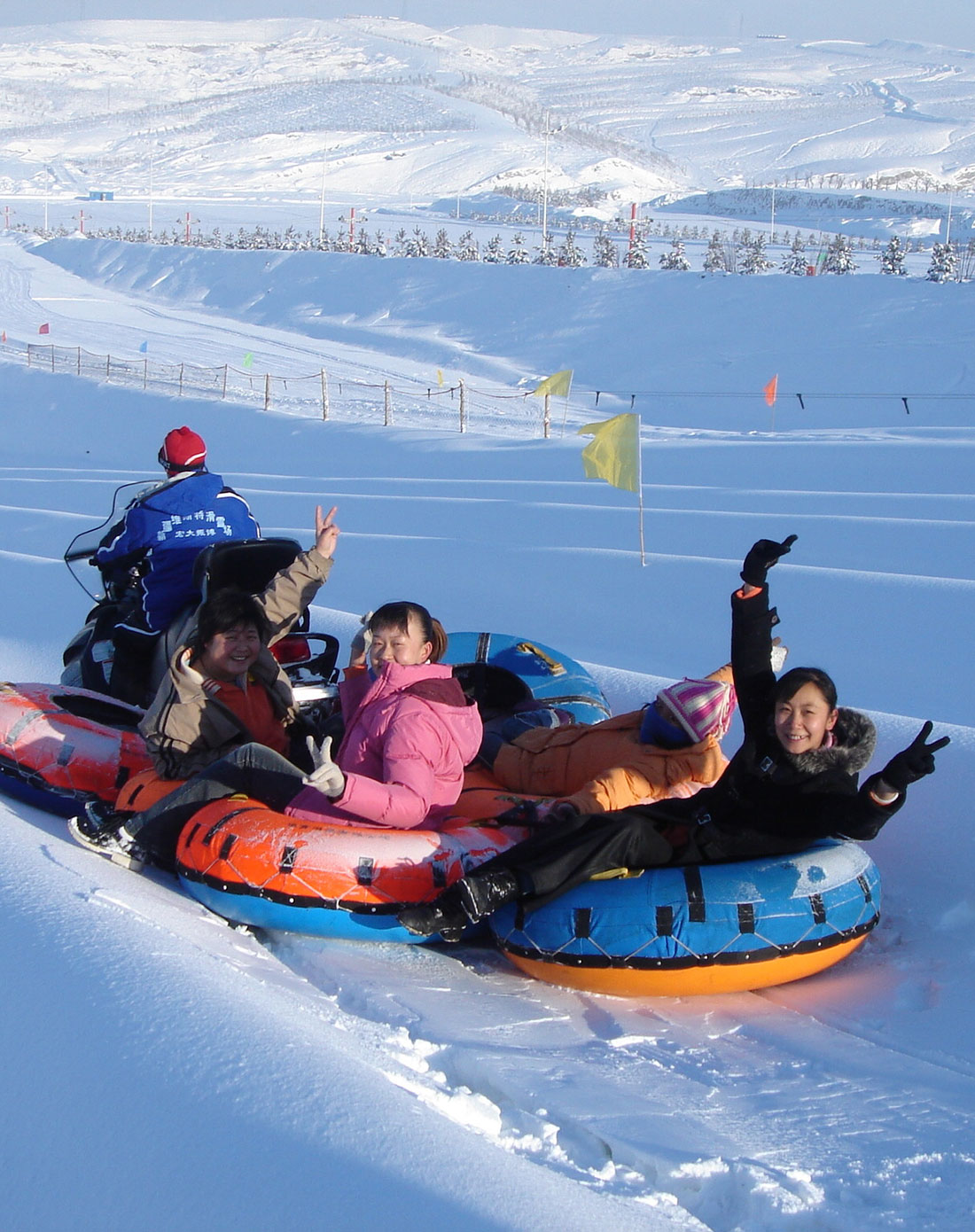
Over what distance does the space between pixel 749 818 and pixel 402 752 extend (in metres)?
1.08

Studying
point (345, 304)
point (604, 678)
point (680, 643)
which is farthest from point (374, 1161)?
point (345, 304)

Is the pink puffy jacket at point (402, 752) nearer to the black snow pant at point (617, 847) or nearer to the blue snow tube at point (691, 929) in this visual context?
the black snow pant at point (617, 847)

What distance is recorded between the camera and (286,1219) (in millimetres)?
2055

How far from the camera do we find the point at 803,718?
3559 mm

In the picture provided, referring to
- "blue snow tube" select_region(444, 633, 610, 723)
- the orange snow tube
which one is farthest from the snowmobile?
the orange snow tube

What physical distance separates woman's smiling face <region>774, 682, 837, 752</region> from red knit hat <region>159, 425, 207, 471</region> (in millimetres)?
2627

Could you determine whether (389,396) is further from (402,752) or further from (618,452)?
(402,752)

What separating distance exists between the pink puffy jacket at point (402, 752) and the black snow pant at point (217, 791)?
0.32 feet

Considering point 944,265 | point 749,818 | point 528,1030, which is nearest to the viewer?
point 528,1030

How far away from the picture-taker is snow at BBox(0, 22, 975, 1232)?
7.30 ft

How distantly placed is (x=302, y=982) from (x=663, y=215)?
209 feet

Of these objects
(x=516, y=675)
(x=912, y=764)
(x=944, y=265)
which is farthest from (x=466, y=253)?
(x=912, y=764)

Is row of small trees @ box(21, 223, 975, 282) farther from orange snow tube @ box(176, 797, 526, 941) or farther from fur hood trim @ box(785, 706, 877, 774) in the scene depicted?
orange snow tube @ box(176, 797, 526, 941)

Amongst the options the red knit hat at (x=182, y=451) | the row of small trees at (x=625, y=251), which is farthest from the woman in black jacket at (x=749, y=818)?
the row of small trees at (x=625, y=251)
